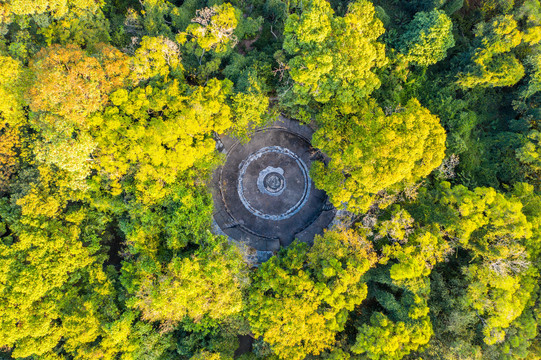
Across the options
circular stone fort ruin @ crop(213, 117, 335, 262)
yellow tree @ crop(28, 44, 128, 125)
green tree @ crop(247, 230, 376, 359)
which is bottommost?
green tree @ crop(247, 230, 376, 359)

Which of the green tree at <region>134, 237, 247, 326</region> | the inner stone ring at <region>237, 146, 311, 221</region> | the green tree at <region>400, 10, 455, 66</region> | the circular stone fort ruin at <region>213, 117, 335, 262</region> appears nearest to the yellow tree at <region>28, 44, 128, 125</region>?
the circular stone fort ruin at <region>213, 117, 335, 262</region>

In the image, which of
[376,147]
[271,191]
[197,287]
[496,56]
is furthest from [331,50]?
[197,287]

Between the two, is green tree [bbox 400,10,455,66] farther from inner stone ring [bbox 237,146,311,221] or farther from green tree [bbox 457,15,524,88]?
inner stone ring [bbox 237,146,311,221]

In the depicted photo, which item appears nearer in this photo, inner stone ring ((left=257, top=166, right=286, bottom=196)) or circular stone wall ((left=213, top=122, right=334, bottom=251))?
circular stone wall ((left=213, top=122, right=334, bottom=251))

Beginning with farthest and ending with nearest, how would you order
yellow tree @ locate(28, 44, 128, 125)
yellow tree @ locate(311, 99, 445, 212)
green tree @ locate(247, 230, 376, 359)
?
green tree @ locate(247, 230, 376, 359) → yellow tree @ locate(311, 99, 445, 212) → yellow tree @ locate(28, 44, 128, 125)

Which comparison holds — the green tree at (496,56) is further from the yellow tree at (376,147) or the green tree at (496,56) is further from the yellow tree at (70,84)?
the yellow tree at (70,84)

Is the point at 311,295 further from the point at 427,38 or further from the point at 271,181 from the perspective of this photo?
the point at 427,38
